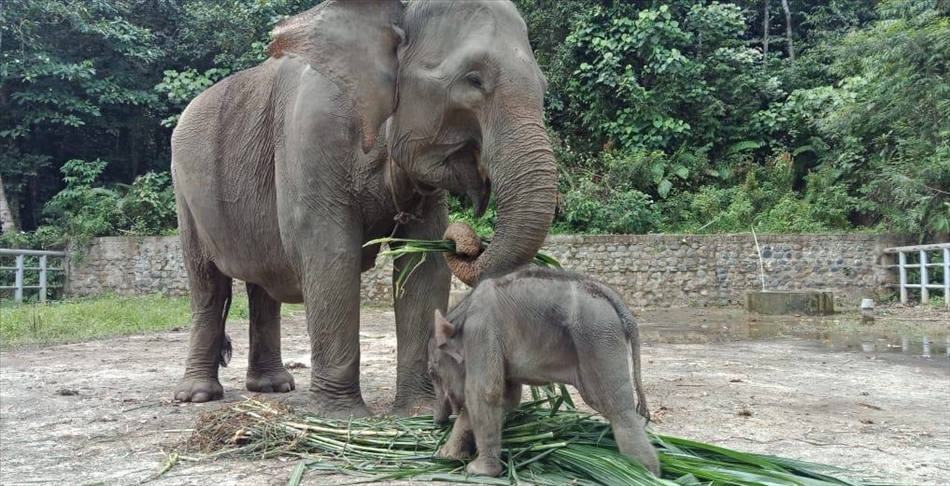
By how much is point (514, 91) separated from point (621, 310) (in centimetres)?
110

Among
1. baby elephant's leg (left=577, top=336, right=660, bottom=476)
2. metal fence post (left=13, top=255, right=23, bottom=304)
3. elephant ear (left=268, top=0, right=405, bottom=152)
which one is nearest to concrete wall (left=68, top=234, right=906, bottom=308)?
metal fence post (left=13, top=255, right=23, bottom=304)

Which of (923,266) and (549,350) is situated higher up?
(923,266)

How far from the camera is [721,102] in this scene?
21.1 m

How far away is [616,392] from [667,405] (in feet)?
8.06

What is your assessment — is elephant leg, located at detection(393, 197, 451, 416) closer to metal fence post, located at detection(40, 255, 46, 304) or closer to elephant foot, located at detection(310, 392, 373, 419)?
elephant foot, located at detection(310, 392, 373, 419)

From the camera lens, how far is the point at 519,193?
3.52m

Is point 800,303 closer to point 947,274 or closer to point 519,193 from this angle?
point 947,274

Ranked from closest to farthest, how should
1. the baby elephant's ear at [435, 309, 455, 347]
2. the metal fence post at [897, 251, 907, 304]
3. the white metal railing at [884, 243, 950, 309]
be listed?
1. the baby elephant's ear at [435, 309, 455, 347]
2. the white metal railing at [884, 243, 950, 309]
3. the metal fence post at [897, 251, 907, 304]

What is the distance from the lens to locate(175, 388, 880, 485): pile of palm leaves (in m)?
3.22

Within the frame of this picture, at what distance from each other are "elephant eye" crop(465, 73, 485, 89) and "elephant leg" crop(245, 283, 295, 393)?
3223 millimetres

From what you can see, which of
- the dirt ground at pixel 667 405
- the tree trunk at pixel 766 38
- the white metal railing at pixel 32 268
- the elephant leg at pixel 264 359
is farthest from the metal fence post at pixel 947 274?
the white metal railing at pixel 32 268

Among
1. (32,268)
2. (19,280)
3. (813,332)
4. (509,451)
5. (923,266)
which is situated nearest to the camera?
(509,451)

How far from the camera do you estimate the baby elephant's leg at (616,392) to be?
322 cm

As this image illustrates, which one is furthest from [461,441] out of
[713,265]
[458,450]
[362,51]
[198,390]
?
[713,265]
